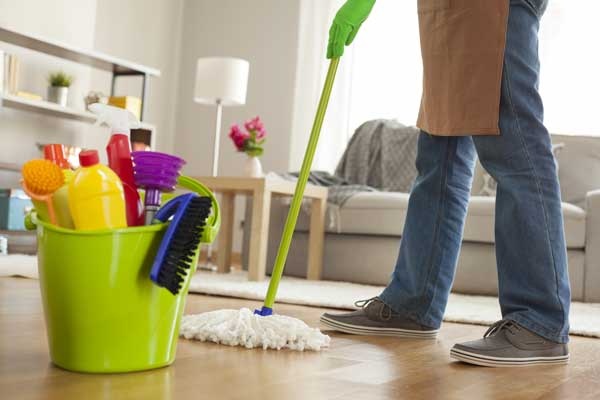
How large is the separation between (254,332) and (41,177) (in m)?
0.50

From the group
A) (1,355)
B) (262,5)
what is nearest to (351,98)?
(262,5)

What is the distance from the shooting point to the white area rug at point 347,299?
225 cm

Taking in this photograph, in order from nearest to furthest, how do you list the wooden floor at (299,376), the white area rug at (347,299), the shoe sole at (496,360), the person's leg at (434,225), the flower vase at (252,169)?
the wooden floor at (299,376)
the shoe sole at (496,360)
the person's leg at (434,225)
the white area rug at (347,299)
the flower vase at (252,169)

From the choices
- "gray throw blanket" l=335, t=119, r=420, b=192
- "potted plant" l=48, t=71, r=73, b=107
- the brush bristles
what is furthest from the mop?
"potted plant" l=48, t=71, r=73, b=107

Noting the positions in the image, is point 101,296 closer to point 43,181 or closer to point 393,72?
point 43,181

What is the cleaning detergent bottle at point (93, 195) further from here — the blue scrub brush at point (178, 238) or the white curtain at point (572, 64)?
the white curtain at point (572, 64)

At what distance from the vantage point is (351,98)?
5125mm

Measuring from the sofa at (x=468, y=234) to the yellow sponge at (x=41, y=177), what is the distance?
2.56 metres

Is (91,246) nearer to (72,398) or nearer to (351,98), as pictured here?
(72,398)

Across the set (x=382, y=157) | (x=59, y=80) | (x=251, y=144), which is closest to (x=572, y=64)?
(x=382, y=157)

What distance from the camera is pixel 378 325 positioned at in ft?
5.59

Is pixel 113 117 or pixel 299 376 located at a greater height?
Result: pixel 113 117

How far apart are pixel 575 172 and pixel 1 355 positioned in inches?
125

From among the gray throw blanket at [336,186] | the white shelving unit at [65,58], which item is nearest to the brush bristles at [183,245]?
the gray throw blanket at [336,186]
